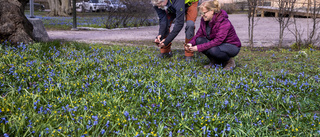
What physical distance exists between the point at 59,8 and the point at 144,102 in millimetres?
22395

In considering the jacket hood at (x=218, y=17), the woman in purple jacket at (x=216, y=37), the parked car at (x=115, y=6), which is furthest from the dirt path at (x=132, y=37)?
the jacket hood at (x=218, y=17)

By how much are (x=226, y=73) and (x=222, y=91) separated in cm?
112

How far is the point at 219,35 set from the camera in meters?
4.99

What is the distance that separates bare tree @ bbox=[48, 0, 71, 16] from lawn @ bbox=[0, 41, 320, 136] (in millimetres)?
19513

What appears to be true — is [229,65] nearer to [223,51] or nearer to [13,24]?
[223,51]

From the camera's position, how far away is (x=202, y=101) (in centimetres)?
362

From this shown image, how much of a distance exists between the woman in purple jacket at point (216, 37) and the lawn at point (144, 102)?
1.09ft

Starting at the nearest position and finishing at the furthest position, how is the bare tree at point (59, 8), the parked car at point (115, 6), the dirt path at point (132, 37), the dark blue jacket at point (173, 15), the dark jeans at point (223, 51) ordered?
the dark jeans at point (223, 51) < the dark blue jacket at point (173, 15) < the dirt path at point (132, 37) < the parked car at point (115, 6) < the bare tree at point (59, 8)

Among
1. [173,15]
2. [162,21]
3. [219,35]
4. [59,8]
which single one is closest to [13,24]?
[162,21]

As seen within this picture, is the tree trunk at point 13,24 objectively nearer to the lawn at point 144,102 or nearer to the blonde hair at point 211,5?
the lawn at point 144,102

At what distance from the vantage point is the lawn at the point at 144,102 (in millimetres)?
2861

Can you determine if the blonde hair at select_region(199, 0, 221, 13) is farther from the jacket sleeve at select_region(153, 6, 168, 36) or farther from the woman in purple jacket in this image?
the jacket sleeve at select_region(153, 6, 168, 36)

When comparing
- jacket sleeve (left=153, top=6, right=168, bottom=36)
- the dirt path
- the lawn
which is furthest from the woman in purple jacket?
the dirt path

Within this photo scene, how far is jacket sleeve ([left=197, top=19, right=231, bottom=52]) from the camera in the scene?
496cm
